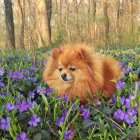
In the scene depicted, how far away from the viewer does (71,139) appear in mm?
2082

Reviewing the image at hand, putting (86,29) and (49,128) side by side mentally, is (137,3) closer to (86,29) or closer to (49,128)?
(86,29)

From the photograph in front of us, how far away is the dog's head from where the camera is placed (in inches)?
126

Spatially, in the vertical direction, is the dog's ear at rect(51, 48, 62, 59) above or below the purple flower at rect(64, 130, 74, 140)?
above

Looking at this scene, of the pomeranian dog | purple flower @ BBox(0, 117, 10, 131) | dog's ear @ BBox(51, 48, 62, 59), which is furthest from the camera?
dog's ear @ BBox(51, 48, 62, 59)

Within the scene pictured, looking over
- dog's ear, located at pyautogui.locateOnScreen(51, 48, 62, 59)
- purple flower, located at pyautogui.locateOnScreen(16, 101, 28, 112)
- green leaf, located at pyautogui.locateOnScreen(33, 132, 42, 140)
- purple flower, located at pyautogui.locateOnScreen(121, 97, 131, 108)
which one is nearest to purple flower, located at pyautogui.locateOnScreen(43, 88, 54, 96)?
dog's ear, located at pyautogui.locateOnScreen(51, 48, 62, 59)

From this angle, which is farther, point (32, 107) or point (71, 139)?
point (32, 107)

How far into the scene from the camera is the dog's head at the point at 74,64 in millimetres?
3205

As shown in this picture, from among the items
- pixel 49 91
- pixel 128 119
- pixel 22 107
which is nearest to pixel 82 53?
pixel 49 91

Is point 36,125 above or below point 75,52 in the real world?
below

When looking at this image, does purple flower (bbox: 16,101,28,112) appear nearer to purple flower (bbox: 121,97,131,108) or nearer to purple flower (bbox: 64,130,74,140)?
purple flower (bbox: 64,130,74,140)

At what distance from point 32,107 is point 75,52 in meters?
0.97

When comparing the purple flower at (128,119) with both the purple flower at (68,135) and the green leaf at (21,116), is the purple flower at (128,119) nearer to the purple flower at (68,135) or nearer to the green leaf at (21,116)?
the purple flower at (68,135)

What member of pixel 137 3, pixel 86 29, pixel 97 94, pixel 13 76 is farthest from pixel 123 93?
pixel 137 3

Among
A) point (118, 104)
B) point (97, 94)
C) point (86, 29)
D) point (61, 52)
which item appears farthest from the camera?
point (86, 29)
